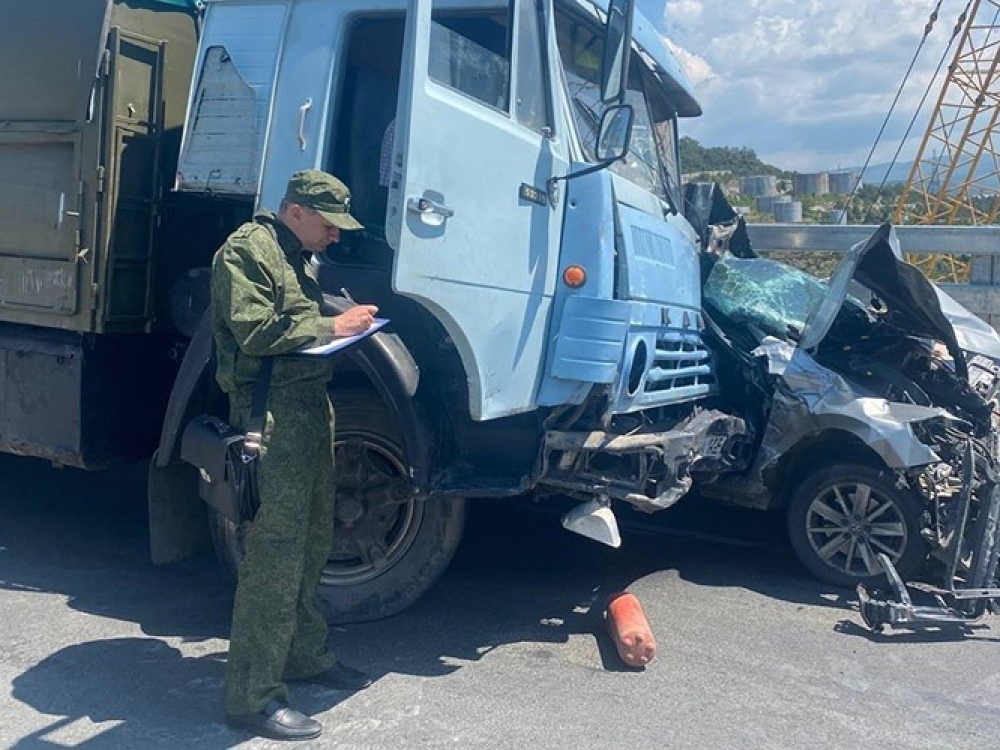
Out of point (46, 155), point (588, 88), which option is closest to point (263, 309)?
point (588, 88)

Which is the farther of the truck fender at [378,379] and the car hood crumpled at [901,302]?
the car hood crumpled at [901,302]

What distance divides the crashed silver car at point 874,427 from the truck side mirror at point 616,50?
2021mm

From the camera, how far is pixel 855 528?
211 inches

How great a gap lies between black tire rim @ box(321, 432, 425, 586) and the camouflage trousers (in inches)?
28.7

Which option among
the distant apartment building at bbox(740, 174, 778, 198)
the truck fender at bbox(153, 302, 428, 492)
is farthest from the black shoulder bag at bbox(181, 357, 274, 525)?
the distant apartment building at bbox(740, 174, 778, 198)

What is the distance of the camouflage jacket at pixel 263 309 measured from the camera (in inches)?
136

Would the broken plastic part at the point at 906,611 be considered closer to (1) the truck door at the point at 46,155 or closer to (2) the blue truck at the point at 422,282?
(2) the blue truck at the point at 422,282

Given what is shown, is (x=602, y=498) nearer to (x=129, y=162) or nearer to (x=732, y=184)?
(x=129, y=162)

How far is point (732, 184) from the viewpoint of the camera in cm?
4403

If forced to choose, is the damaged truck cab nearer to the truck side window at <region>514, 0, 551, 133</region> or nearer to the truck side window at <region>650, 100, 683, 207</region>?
the truck side window at <region>514, 0, 551, 133</region>

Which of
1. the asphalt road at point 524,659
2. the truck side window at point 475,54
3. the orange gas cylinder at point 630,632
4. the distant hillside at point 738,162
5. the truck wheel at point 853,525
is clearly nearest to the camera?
the asphalt road at point 524,659

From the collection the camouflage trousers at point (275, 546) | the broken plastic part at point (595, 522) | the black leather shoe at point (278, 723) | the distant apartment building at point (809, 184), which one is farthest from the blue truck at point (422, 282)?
the distant apartment building at point (809, 184)

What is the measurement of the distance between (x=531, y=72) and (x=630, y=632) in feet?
7.60

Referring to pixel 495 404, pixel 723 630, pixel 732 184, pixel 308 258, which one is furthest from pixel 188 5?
pixel 732 184
